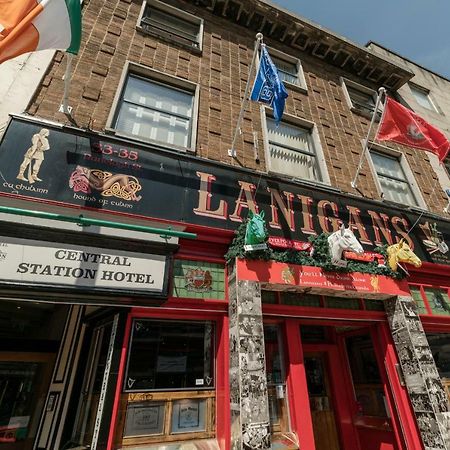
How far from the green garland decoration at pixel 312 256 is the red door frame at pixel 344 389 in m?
1.17

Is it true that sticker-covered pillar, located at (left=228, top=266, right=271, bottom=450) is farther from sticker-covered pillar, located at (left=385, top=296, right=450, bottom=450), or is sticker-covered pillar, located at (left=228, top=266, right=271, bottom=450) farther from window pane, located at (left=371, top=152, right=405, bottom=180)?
window pane, located at (left=371, top=152, right=405, bottom=180)

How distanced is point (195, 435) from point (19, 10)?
23.6ft

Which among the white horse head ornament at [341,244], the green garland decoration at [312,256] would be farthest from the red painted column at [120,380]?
the white horse head ornament at [341,244]

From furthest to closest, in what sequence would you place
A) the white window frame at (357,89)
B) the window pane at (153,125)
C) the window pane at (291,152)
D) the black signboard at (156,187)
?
the white window frame at (357,89) → the window pane at (291,152) → the window pane at (153,125) → the black signboard at (156,187)

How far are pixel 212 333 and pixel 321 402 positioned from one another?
3474mm

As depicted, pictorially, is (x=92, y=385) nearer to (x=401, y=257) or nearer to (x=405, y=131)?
(x=401, y=257)

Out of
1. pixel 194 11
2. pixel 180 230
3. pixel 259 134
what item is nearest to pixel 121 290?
pixel 180 230

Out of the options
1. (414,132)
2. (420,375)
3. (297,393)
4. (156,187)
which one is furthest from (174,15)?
(420,375)

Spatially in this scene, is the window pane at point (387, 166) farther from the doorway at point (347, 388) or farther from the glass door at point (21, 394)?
the glass door at point (21, 394)

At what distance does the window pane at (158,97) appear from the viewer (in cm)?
773

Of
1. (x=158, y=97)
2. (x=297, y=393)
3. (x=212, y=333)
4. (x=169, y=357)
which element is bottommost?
(x=297, y=393)

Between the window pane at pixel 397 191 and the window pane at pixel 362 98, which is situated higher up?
the window pane at pixel 362 98

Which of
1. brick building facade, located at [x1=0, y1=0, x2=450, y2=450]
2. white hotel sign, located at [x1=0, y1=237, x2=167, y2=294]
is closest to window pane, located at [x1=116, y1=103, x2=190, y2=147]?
brick building facade, located at [x1=0, y1=0, x2=450, y2=450]

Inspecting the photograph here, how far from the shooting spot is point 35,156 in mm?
5242
